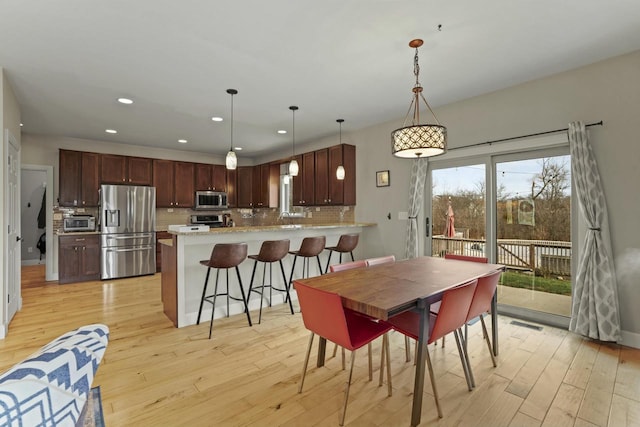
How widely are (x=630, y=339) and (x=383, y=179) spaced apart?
10.6 ft

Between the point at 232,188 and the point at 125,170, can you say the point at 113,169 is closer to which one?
the point at 125,170

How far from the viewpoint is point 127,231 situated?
5.57 meters

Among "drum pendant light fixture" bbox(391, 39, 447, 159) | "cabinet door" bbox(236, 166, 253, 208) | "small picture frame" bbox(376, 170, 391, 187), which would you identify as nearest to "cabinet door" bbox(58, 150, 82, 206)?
"cabinet door" bbox(236, 166, 253, 208)

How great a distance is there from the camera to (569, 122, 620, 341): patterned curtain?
2789mm

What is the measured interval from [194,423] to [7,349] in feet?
7.57

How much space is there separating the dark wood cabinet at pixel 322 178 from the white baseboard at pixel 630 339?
3.89 metres

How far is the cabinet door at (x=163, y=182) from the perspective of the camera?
20.5 ft

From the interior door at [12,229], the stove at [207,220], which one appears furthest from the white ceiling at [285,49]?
the stove at [207,220]

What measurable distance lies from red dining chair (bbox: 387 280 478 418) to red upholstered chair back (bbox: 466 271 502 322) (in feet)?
0.39

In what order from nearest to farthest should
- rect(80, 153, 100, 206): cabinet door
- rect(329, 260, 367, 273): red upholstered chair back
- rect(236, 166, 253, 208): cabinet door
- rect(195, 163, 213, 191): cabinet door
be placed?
rect(329, 260, 367, 273): red upholstered chair back, rect(80, 153, 100, 206): cabinet door, rect(195, 163, 213, 191): cabinet door, rect(236, 166, 253, 208): cabinet door

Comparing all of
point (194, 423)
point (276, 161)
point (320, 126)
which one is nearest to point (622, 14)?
point (320, 126)

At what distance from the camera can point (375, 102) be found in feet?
12.8

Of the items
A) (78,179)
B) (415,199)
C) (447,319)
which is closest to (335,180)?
(415,199)

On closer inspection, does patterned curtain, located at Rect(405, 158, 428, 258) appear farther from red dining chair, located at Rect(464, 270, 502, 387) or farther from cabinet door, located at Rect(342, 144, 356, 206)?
red dining chair, located at Rect(464, 270, 502, 387)
